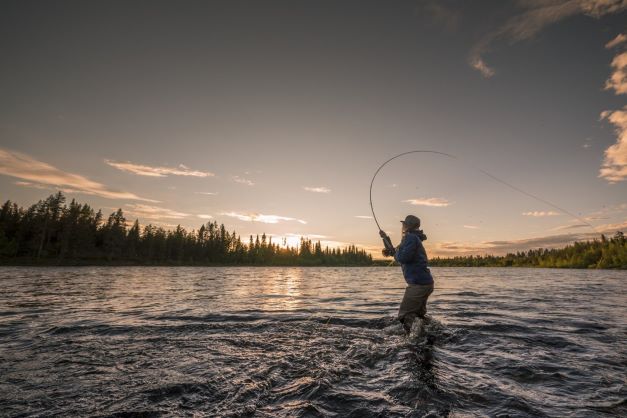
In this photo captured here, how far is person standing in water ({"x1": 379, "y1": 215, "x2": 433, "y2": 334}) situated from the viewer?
31.7 ft

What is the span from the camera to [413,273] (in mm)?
9852

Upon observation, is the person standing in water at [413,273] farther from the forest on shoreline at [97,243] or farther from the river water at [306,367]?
the forest on shoreline at [97,243]

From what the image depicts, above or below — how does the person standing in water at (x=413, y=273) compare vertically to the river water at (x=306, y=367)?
above

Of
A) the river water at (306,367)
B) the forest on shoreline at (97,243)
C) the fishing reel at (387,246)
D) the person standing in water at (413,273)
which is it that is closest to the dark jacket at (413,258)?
the person standing in water at (413,273)

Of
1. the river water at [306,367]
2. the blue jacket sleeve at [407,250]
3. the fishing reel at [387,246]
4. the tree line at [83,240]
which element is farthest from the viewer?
the tree line at [83,240]

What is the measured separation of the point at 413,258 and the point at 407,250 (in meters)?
0.41

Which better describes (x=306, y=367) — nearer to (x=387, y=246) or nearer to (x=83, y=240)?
(x=387, y=246)

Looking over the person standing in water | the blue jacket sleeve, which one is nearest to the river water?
the person standing in water

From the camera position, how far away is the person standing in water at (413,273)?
31.7 feet

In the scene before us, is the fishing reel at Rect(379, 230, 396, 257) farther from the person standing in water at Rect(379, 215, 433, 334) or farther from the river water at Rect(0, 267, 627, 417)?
the river water at Rect(0, 267, 627, 417)

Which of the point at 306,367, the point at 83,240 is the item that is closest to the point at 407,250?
the point at 306,367

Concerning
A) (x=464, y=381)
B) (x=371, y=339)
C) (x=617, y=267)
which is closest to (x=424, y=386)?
(x=464, y=381)

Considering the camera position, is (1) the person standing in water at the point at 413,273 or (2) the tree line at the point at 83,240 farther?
(2) the tree line at the point at 83,240

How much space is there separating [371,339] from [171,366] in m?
5.37
